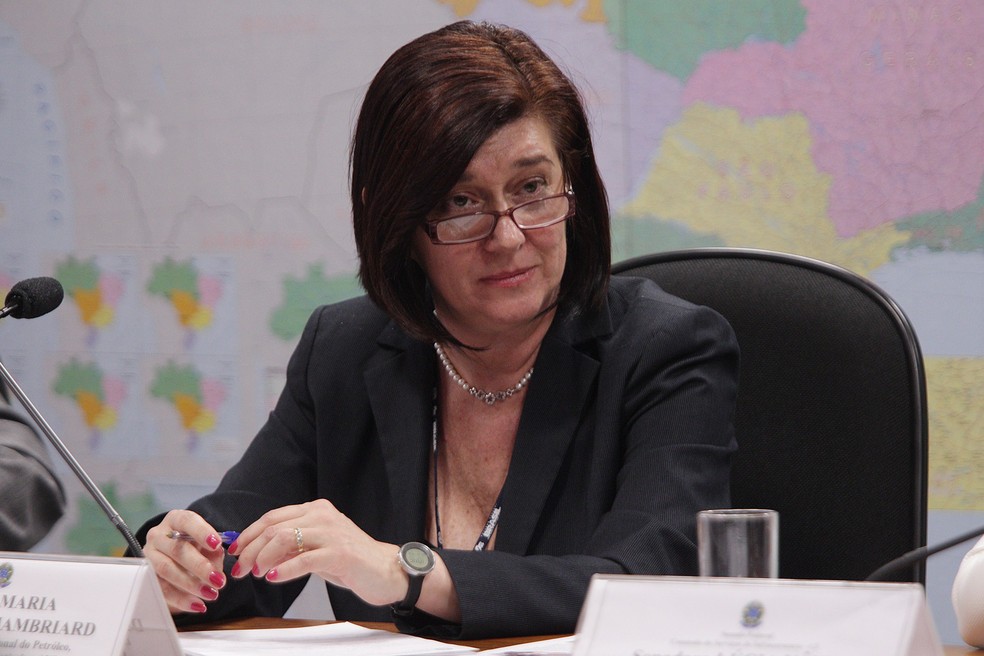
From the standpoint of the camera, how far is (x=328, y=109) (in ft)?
8.69

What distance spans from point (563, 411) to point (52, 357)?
1.79 metres

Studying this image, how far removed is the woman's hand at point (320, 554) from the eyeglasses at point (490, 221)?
47 cm

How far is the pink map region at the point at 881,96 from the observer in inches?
87.8

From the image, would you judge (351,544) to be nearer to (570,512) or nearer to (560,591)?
(560,591)

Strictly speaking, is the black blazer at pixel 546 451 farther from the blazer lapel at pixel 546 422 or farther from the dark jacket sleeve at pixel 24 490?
the dark jacket sleeve at pixel 24 490

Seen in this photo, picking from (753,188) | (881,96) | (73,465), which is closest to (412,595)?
(73,465)

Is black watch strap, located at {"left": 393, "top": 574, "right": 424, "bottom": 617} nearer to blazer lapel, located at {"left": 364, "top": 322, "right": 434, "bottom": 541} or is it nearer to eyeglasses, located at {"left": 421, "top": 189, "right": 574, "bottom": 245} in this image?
blazer lapel, located at {"left": 364, "top": 322, "right": 434, "bottom": 541}

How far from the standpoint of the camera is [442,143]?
4.70 ft

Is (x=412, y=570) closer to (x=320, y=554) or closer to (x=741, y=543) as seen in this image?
(x=320, y=554)

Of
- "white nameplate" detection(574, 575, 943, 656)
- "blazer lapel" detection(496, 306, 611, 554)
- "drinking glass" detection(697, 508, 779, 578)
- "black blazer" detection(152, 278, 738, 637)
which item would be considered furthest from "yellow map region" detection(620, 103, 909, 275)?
"white nameplate" detection(574, 575, 943, 656)

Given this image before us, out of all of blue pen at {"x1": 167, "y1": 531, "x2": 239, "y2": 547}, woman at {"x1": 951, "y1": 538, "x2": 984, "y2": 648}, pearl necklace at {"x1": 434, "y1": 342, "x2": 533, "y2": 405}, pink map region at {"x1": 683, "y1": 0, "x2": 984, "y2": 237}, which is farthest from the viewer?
pink map region at {"x1": 683, "y1": 0, "x2": 984, "y2": 237}

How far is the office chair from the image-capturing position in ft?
4.68

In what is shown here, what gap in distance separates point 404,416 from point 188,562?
1.47 ft

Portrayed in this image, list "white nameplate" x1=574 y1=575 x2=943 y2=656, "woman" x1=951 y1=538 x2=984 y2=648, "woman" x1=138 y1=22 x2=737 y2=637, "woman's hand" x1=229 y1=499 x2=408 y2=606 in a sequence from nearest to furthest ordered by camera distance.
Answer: "white nameplate" x1=574 y1=575 x2=943 y2=656 < "woman" x1=951 y1=538 x2=984 y2=648 < "woman's hand" x1=229 y1=499 x2=408 y2=606 < "woman" x1=138 y1=22 x2=737 y2=637
